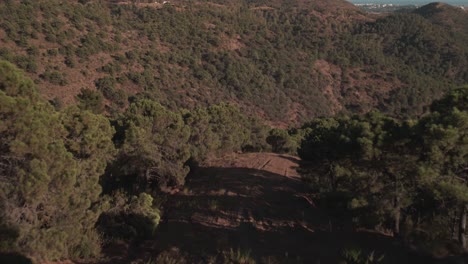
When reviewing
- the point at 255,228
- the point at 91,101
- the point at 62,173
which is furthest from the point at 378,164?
the point at 91,101

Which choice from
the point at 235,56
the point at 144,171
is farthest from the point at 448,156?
the point at 235,56

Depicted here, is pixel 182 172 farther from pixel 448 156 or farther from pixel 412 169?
pixel 448 156

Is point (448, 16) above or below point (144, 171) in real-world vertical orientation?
above

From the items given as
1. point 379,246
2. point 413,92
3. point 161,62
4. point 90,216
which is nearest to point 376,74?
point 413,92

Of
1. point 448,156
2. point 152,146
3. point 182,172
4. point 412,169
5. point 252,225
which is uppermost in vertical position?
point 448,156

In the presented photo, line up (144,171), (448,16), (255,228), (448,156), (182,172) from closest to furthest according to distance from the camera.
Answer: (448,156), (255,228), (144,171), (182,172), (448,16)

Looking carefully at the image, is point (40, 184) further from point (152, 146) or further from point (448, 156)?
point (448, 156)

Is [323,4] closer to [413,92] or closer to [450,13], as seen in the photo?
[450,13]

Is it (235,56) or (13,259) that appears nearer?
(13,259)

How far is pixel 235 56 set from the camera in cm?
6575

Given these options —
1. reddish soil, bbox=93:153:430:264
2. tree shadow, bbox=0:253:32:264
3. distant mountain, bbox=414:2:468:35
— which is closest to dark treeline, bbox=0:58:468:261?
tree shadow, bbox=0:253:32:264

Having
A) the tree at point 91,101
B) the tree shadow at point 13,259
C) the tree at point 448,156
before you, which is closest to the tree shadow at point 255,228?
the tree at point 448,156

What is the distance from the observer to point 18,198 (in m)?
9.91

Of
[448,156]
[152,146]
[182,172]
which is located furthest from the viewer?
[182,172]
